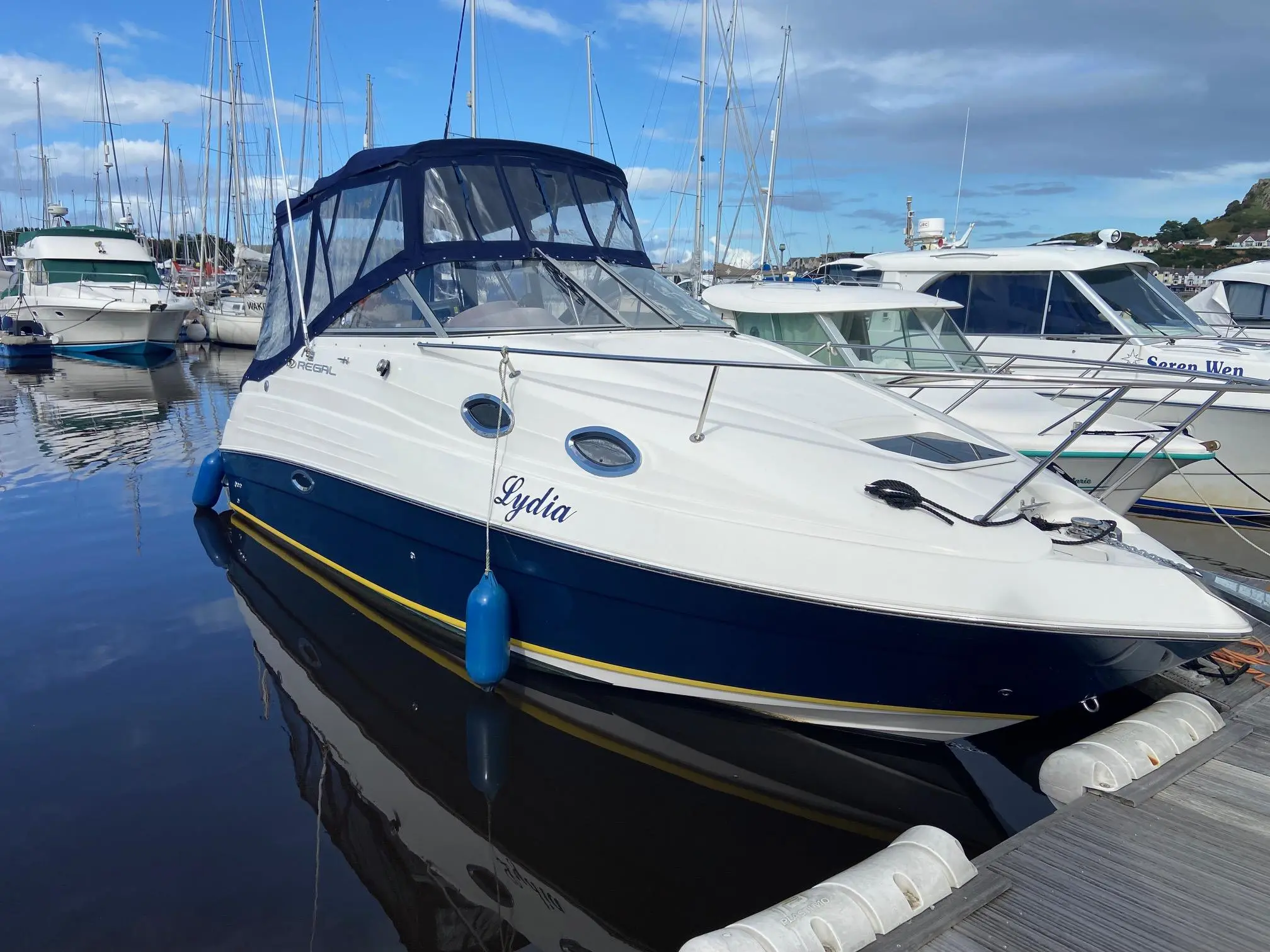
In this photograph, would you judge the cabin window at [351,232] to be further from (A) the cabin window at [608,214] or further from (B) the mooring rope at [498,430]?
(B) the mooring rope at [498,430]

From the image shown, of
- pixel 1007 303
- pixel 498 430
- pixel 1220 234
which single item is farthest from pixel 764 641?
pixel 1220 234

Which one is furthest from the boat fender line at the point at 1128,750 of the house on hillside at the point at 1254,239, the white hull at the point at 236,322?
the house on hillside at the point at 1254,239

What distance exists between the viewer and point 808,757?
13.7 feet

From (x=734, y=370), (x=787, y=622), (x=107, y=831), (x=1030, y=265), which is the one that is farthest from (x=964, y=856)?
(x=1030, y=265)

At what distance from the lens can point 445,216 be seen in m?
5.68

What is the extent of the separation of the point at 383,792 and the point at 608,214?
169 inches

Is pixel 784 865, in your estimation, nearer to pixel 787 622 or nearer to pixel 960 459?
pixel 787 622

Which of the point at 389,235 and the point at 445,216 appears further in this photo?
the point at 389,235

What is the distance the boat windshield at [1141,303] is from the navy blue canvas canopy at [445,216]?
21.3 feet

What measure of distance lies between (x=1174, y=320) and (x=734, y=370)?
26.0ft

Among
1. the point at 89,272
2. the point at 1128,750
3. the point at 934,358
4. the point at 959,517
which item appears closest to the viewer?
the point at 1128,750

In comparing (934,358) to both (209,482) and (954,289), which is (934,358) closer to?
(954,289)

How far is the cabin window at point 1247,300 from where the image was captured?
47.0ft

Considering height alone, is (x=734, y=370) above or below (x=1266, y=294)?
below
